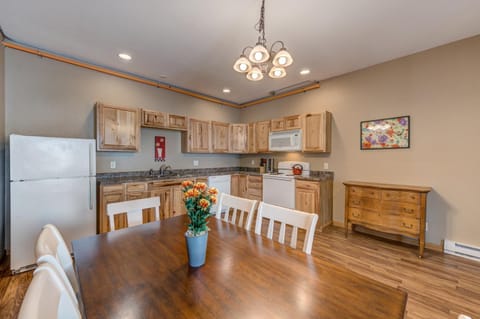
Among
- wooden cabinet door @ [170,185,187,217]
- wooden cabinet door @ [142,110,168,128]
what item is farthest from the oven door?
wooden cabinet door @ [142,110,168,128]

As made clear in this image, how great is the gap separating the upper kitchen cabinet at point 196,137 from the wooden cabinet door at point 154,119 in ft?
1.81

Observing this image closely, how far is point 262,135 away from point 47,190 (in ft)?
12.8

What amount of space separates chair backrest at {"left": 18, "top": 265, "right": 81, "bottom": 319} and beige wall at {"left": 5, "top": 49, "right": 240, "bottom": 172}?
318 centimetres

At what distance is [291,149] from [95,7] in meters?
3.66

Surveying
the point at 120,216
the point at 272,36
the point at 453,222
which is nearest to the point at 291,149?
the point at 272,36

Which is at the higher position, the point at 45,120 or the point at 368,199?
the point at 45,120

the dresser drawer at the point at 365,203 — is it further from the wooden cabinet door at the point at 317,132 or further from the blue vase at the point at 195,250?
the blue vase at the point at 195,250

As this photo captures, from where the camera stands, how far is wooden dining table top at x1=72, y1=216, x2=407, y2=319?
30.9 inches

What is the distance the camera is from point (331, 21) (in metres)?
2.29

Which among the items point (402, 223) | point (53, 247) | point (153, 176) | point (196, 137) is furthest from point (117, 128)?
point (402, 223)

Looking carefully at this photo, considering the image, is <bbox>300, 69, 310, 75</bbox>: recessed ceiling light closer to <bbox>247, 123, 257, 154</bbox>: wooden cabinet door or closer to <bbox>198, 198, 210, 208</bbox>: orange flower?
<bbox>247, 123, 257, 154</bbox>: wooden cabinet door

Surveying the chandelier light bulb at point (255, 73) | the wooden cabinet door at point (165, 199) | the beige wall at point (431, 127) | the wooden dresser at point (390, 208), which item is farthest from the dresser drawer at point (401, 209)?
the wooden cabinet door at point (165, 199)

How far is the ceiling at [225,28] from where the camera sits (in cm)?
207

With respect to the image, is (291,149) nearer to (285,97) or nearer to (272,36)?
(285,97)
